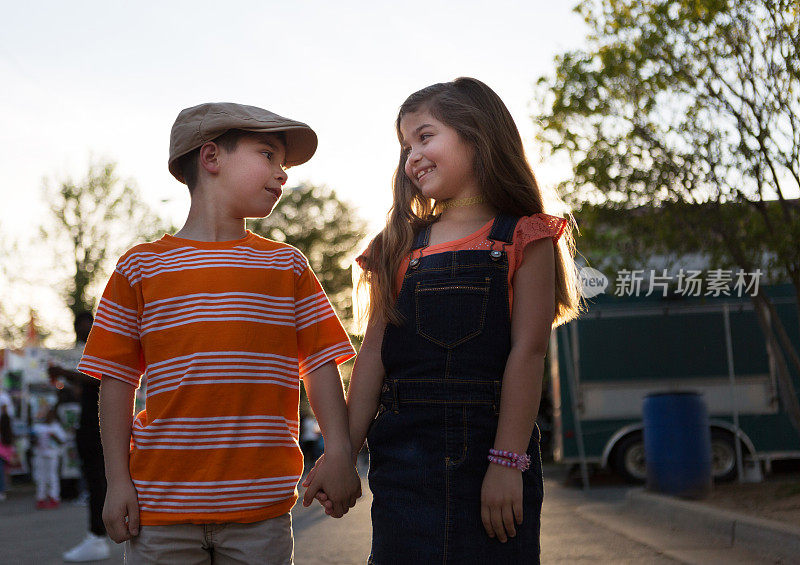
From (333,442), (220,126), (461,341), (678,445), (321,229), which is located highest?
(321,229)

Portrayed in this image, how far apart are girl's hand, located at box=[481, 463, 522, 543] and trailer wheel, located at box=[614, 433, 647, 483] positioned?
11.5m

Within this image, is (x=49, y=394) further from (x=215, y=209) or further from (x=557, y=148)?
(x=215, y=209)

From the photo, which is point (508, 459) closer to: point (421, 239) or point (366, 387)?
point (366, 387)

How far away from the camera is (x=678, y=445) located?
9.36 m

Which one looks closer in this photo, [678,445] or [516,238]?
[516,238]

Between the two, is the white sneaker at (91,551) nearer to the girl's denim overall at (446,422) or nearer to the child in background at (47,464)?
the girl's denim overall at (446,422)

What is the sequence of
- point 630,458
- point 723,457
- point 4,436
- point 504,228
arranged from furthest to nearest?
point 4,436 < point 630,458 < point 723,457 < point 504,228

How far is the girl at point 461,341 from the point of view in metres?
2.28

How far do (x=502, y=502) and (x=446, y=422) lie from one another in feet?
0.80

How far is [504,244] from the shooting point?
96.6 inches

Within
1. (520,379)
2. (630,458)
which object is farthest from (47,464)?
(520,379)

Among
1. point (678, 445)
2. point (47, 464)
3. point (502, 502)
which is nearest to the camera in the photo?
point (502, 502)

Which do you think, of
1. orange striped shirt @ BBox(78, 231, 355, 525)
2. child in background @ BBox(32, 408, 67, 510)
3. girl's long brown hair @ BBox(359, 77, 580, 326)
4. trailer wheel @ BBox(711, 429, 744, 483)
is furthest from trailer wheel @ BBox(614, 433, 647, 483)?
orange striped shirt @ BBox(78, 231, 355, 525)

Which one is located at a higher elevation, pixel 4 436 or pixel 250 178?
pixel 250 178
